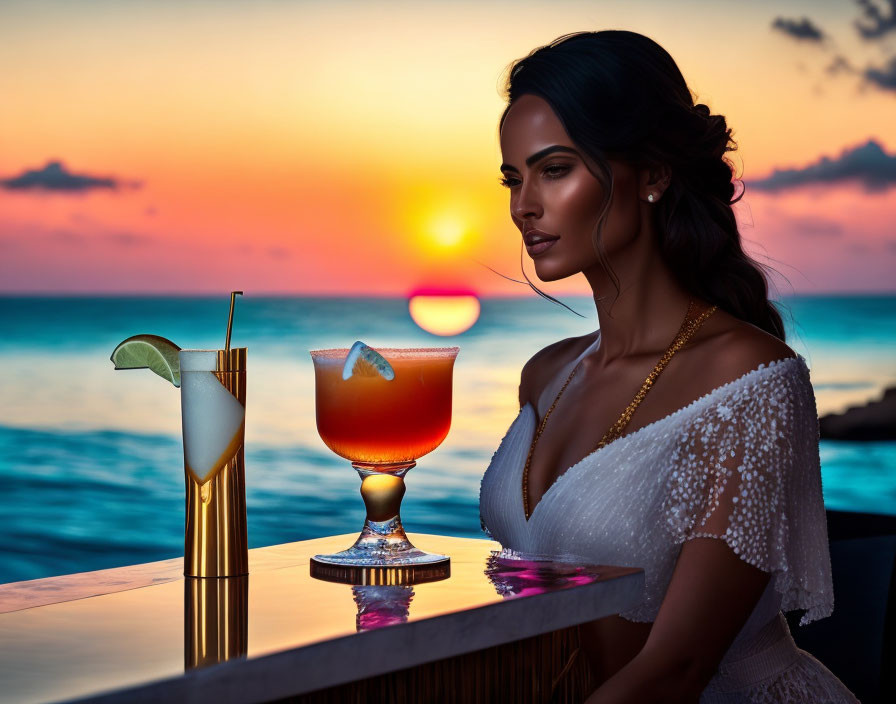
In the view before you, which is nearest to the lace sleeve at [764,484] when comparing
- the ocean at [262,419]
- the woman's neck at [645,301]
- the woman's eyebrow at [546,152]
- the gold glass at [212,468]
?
the woman's neck at [645,301]

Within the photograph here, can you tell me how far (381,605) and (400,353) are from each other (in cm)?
41

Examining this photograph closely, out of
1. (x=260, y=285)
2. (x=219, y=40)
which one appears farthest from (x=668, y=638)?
(x=260, y=285)

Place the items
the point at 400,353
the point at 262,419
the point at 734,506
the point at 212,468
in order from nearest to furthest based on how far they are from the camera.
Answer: the point at 212,468, the point at 400,353, the point at 734,506, the point at 262,419

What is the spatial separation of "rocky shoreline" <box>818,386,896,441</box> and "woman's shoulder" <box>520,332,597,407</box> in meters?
11.6

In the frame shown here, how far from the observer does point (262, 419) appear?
13.0 metres

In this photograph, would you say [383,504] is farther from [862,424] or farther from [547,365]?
[862,424]

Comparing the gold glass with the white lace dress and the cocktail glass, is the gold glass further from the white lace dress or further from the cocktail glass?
the white lace dress

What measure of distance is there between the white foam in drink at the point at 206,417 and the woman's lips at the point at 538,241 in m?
0.84

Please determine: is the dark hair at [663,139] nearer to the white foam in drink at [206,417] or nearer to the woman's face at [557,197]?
the woman's face at [557,197]

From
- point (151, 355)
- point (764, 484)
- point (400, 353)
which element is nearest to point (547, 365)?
point (764, 484)

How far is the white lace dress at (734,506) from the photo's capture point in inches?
78.7

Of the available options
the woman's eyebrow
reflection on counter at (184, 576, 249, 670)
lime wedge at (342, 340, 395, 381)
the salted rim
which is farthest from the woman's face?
reflection on counter at (184, 576, 249, 670)

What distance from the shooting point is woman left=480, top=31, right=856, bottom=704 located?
1.95 meters

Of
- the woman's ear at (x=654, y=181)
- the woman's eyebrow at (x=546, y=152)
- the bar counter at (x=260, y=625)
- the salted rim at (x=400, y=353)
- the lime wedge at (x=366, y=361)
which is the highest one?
the woman's eyebrow at (x=546, y=152)
